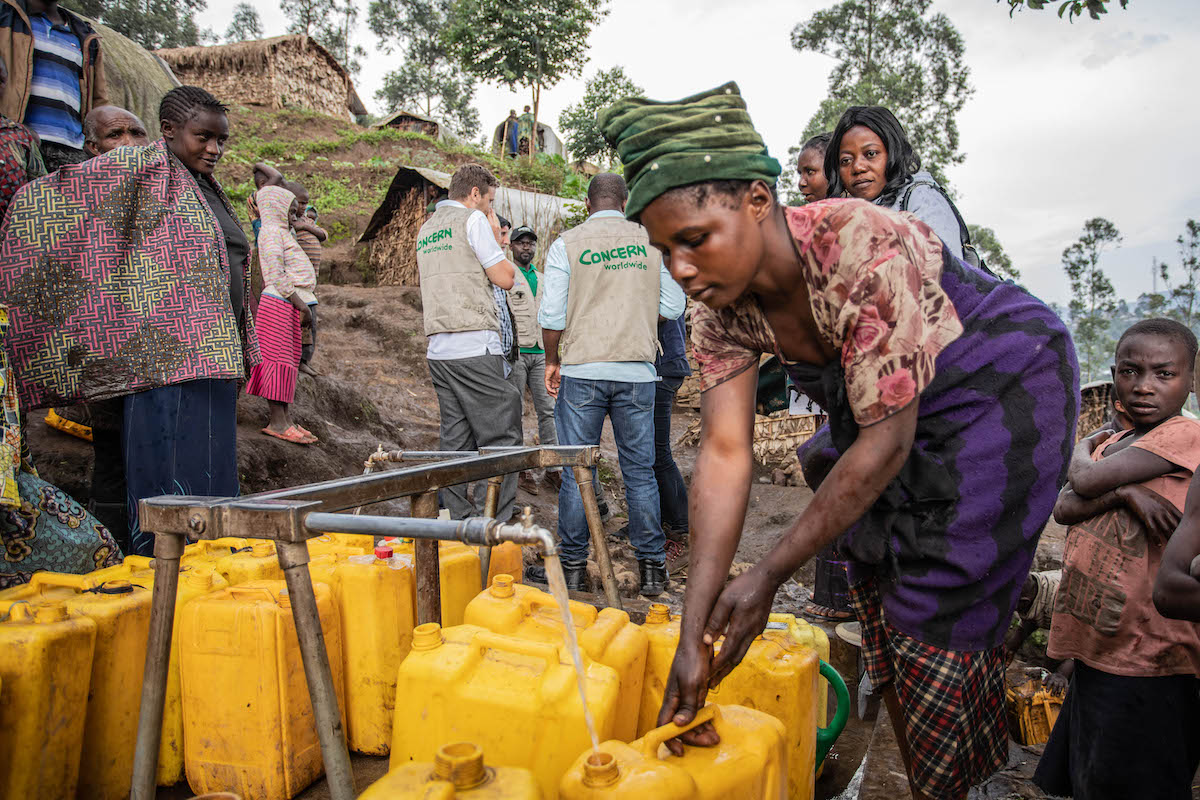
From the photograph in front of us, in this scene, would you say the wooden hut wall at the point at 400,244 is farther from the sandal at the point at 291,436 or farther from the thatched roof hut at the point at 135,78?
the sandal at the point at 291,436

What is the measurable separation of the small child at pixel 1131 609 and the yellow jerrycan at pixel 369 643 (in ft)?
6.34

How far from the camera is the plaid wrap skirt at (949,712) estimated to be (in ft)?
4.78

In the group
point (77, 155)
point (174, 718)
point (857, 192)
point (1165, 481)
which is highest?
point (77, 155)

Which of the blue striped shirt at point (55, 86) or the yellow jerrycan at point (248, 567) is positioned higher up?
the blue striped shirt at point (55, 86)

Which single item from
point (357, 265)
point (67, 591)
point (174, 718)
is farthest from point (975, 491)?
point (357, 265)

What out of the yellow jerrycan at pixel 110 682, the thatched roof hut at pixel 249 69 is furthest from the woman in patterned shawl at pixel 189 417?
the thatched roof hut at pixel 249 69

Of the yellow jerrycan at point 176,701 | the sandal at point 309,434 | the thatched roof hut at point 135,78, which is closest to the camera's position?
the yellow jerrycan at point 176,701

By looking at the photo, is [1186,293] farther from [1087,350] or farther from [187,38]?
[187,38]

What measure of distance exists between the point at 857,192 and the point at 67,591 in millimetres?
3009

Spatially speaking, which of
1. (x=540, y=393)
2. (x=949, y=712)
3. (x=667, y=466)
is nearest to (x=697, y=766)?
(x=949, y=712)

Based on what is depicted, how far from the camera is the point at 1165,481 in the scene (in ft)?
6.59

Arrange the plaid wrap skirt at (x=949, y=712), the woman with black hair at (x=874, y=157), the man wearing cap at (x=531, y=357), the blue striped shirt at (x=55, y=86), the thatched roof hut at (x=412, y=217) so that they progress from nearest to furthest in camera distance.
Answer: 1. the plaid wrap skirt at (x=949, y=712)
2. the woman with black hair at (x=874, y=157)
3. the blue striped shirt at (x=55, y=86)
4. the man wearing cap at (x=531, y=357)
5. the thatched roof hut at (x=412, y=217)

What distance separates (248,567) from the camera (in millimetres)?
2014

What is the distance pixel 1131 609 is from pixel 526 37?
19184mm
